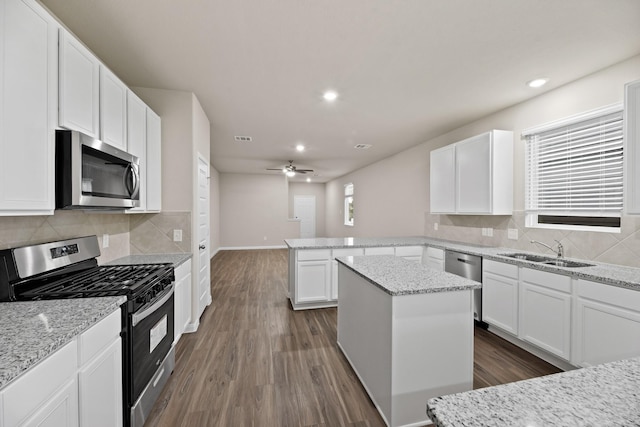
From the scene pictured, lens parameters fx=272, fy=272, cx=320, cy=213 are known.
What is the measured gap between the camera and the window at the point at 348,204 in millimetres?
9031

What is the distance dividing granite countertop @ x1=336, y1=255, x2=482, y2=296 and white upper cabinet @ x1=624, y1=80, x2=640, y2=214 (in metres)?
1.33

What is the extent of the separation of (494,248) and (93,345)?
3852 millimetres

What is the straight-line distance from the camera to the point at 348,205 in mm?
9352

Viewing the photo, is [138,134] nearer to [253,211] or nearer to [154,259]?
[154,259]

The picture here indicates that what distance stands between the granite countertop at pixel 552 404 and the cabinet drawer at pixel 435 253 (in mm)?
3027

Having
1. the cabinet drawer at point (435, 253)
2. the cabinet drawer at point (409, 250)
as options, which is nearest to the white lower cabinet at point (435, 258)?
the cabinet drawer at point (435, 253)

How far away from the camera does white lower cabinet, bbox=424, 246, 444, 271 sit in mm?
3688

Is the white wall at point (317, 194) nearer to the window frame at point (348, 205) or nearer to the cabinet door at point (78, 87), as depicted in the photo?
the window frame at point (348, 205)

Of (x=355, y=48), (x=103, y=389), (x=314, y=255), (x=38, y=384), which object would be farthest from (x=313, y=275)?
(x=38, y=384)

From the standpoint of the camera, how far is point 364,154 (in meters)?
6.13

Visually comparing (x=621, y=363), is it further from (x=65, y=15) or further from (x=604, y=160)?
(x=65, y=15)

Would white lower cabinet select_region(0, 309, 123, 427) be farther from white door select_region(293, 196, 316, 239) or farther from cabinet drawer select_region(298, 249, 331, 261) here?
white door select_region(293, 196, 316, 239)

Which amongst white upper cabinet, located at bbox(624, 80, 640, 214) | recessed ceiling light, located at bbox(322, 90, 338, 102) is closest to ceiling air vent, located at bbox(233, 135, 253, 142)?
recessed ceiling light, located at bbox(322, 90, 338, 102)

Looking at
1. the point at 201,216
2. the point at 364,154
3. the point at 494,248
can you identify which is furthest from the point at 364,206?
the point at 201,216
